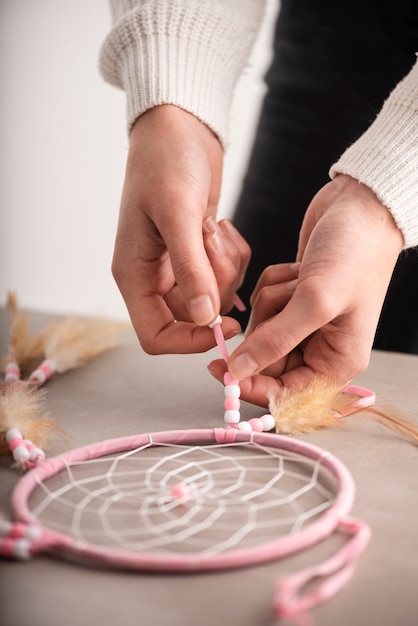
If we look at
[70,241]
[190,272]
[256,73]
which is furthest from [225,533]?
[70,241]

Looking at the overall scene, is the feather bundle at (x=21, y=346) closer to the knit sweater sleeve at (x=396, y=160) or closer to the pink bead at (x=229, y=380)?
the pink bead at (x=229, y=380)

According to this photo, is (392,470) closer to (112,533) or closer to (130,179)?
(112,533)

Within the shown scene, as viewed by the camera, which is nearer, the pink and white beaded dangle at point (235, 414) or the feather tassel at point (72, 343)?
the pink and white beaded dangle at point (235, 414)

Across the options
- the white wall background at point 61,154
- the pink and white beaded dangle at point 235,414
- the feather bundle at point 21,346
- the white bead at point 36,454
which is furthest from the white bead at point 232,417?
the white wall background at point 61,154

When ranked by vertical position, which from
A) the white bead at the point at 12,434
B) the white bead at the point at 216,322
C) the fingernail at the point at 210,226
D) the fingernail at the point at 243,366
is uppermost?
the fingernail at the point at 210,226

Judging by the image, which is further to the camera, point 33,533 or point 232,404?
point 232,404

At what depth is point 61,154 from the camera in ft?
9.64

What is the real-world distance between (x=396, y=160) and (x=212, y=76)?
44cm

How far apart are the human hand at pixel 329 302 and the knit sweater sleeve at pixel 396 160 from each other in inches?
0.6

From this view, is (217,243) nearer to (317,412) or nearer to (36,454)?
(317,412)

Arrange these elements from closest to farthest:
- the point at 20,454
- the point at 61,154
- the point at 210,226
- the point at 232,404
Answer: the point at 20,454
the point at 232,404
the point at 210,226
the point at 61,154

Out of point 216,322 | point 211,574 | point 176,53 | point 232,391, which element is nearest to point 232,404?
point 232,391

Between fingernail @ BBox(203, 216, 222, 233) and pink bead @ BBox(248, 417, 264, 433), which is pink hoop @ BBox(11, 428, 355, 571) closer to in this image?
pink bead @ BBox(248, 417, 264, 433)

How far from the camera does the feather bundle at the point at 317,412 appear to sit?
91 centimetres
